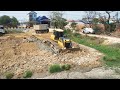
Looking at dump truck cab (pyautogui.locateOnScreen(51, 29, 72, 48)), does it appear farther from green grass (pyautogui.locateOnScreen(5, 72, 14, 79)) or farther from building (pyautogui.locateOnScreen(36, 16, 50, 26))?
building (pyautogui.locateOnScreen(36, 16, 50, 26))

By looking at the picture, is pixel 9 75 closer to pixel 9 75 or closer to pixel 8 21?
pixel 9 75

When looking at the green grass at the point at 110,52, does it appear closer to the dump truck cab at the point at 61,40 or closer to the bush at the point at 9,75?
the dump truck cab at the point at 61,40

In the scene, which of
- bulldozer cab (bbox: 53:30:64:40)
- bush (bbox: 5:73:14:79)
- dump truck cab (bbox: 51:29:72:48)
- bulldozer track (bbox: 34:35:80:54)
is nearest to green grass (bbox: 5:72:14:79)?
bush (bbox: 5:73:14:79)

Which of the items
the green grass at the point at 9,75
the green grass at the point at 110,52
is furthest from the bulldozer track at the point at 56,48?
the green grass at the point at 9,75

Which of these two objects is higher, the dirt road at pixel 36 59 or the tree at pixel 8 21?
the tree at pixel 8 21

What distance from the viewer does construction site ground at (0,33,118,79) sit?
7113 mm

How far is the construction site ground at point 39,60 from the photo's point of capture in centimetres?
711

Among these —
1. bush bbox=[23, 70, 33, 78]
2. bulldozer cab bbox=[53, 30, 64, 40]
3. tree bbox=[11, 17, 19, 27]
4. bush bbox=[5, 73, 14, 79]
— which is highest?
bulldozer cab bbox=[53, 30, 64, 40]

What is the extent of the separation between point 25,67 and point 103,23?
970cm

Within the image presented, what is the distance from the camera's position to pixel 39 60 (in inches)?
342
